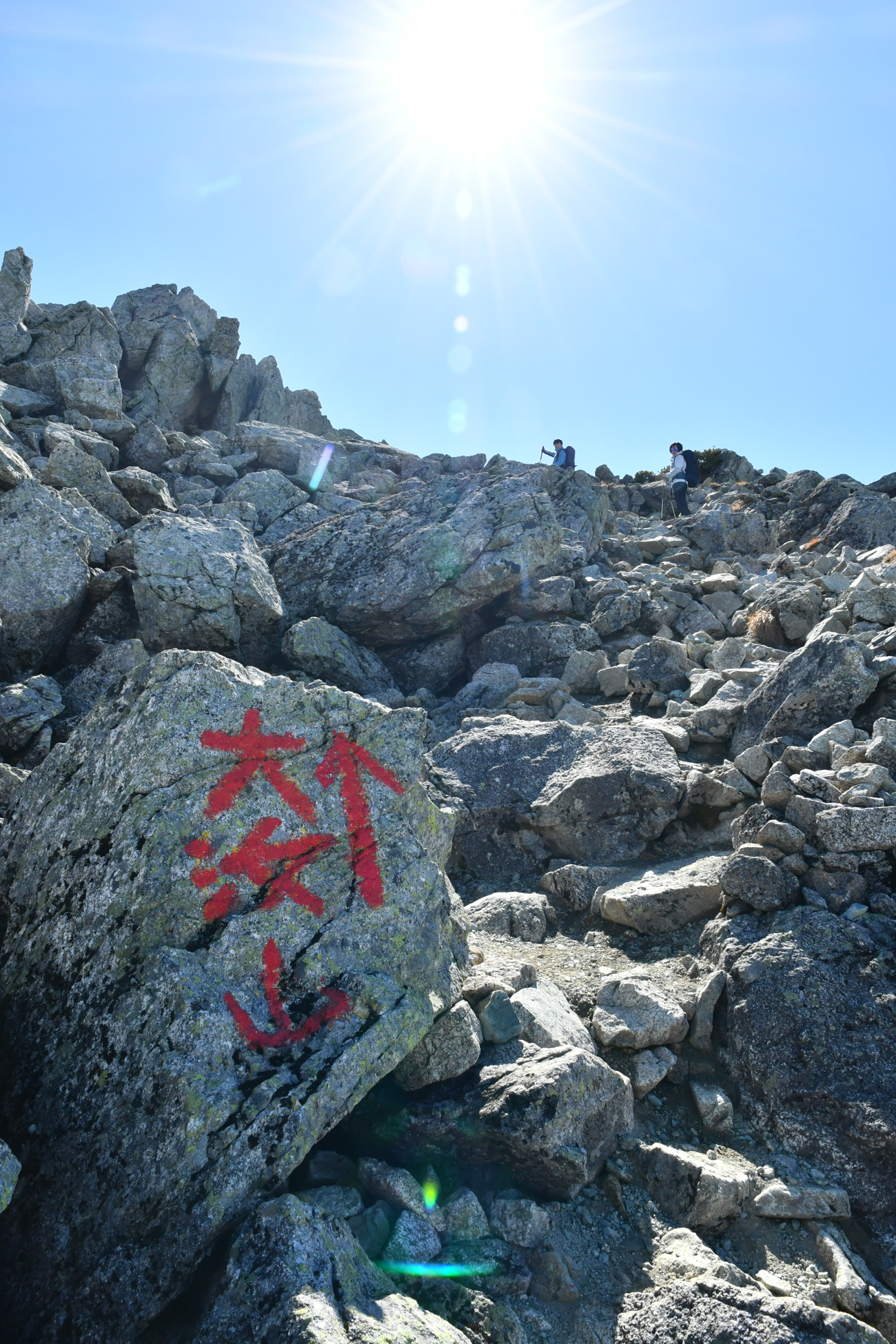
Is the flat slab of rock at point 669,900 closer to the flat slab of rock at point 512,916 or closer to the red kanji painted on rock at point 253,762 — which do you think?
the flat slab of rock at point 512,916

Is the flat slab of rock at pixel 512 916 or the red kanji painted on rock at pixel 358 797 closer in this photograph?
the red kanji painted on rock at pixel 358 797

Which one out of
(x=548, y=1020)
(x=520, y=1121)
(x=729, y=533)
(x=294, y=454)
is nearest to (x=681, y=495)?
(x=729, y=533)

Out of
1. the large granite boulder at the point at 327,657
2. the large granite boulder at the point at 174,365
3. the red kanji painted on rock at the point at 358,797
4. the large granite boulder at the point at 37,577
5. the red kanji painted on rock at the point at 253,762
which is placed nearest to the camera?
the red kanji painted on rock at the point at 253,762

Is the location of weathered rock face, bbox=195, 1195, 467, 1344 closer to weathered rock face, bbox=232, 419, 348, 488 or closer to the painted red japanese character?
the painted red japanese character

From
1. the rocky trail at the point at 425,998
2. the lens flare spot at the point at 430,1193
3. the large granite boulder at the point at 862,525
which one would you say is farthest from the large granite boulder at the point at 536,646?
the lens flare spot at the point at 430,1193

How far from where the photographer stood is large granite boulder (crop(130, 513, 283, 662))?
14.6 meters

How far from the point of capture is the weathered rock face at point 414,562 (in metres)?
19.1

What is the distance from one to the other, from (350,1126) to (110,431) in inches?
987

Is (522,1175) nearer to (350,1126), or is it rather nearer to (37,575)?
(350,1126)

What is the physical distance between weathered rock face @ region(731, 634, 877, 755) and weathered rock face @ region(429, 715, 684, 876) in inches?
68.6

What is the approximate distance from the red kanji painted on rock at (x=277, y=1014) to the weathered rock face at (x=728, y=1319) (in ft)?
10.3

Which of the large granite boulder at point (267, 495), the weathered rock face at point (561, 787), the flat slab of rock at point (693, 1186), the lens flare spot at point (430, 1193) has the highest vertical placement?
the large granite boulder at point (267, 495)

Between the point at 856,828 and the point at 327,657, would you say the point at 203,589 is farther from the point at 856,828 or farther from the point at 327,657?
the point at 856,828

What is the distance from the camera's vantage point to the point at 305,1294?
432cm
